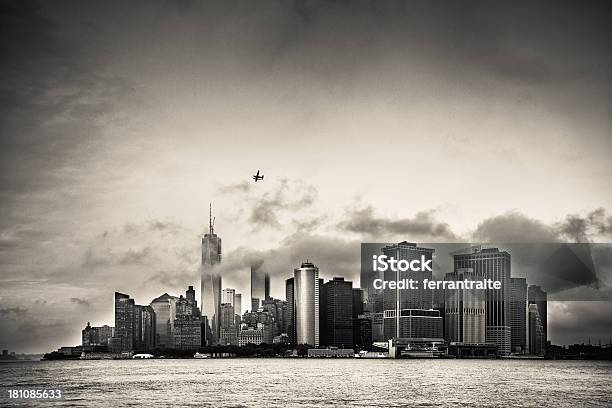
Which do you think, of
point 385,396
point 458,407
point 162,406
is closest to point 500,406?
point 458,407

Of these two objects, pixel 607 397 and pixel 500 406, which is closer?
pixel 500 406

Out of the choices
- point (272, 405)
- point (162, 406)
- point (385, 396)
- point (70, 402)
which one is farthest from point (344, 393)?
point (70, 402)

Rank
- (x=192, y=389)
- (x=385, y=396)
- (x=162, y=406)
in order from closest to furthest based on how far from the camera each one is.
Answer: (x=162, y=406), (x=385, y=396), (x=192, y=389)

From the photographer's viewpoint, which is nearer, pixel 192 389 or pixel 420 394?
pixel 420 394

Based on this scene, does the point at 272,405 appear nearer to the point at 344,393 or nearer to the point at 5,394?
the point at 344,393

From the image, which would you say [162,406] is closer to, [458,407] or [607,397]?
[458,407]

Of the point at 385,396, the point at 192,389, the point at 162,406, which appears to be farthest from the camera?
the point at 192,389

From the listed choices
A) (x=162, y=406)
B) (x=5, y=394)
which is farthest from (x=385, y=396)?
(x=5, y=394)
